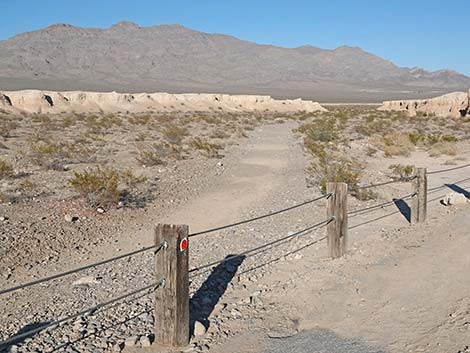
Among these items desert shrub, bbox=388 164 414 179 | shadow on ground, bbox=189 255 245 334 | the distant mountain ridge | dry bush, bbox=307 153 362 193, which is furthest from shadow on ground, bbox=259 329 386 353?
the distant mountain ridge

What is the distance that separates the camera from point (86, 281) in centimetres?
785

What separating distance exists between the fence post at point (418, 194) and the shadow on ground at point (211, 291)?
12.1 feet

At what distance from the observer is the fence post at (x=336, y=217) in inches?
321

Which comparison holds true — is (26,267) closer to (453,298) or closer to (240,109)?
(453,298)

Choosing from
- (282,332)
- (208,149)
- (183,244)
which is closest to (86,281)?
(183,244)

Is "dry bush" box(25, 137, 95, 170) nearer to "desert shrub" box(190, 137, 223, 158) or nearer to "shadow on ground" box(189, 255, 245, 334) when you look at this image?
"desert shrub" box(190, 137, 223, 158)

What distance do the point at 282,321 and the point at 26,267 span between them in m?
4.30

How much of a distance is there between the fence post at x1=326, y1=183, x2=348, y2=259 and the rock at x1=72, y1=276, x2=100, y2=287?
3.36 m

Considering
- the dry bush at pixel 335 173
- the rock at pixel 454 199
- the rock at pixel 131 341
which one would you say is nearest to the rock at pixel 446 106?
the dry bush at pixel 335 173

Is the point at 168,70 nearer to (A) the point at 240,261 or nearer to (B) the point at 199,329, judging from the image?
(A) the point at 240,261

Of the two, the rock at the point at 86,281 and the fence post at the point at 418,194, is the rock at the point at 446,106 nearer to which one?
the fence post at the point at 418,194

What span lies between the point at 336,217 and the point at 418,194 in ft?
9.16

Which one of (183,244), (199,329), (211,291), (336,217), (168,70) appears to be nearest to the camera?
(183,244)

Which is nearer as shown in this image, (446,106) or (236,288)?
(236,288)
